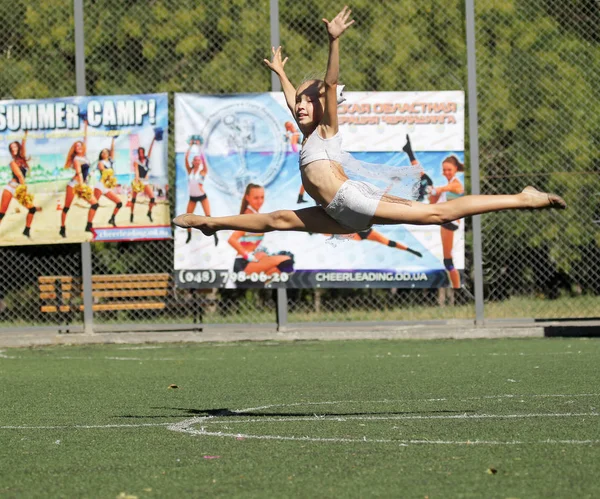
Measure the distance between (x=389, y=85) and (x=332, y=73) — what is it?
11.7 meters

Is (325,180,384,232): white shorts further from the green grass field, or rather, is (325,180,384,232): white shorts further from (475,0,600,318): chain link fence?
(475,0,600,318): chain link fence

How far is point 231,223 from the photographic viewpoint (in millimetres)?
8094

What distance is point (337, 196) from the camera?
7598mm

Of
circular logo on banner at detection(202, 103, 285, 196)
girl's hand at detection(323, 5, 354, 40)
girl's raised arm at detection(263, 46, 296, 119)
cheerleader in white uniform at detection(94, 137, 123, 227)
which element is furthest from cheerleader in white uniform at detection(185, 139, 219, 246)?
girl's hand at detection(323, 5, 354, 40)

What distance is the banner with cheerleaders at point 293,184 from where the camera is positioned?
50.8ft

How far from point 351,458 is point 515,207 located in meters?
2.40

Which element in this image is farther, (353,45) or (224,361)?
(353,45)

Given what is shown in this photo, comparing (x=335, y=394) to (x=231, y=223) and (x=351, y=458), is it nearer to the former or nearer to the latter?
(x=231, y=223)

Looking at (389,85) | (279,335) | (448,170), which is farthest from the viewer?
(389,85)

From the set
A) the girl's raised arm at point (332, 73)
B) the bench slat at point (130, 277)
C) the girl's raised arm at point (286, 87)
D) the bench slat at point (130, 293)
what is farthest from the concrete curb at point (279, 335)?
the girl's raised arm at point (332, 73)

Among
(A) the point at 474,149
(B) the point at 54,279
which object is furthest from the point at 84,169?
(A) the point at 474,149

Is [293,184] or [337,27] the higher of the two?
[337,27]

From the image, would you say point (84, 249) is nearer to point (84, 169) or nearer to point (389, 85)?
point (84, 169)

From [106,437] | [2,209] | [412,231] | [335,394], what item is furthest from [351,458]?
[2,209]
